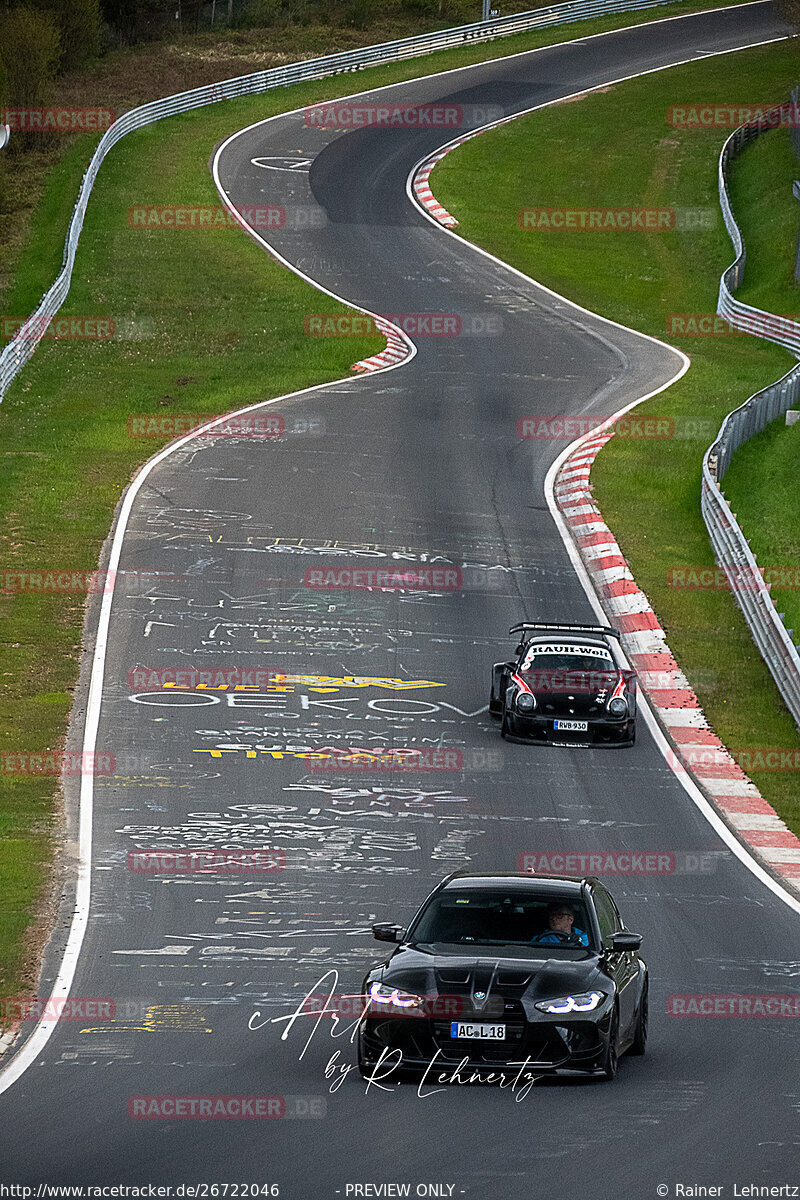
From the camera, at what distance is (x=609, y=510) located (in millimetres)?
34250

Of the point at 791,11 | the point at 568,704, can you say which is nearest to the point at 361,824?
the point at 568,704

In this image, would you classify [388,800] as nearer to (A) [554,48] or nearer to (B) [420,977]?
(B) [420,977]

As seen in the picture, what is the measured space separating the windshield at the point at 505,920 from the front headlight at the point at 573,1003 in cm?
69

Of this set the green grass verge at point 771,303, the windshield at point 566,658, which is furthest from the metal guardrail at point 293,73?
the windshield at point 566,658

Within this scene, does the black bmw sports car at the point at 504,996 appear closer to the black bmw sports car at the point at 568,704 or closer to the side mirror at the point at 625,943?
the side mirror at the point at 625,943

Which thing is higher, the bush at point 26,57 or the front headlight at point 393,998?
the bush at point 26,57

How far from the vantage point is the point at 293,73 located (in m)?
79.0

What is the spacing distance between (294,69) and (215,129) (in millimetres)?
9428

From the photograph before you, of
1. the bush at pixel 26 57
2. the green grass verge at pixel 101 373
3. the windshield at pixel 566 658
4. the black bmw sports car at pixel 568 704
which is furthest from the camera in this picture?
the bush at pixel 26 57

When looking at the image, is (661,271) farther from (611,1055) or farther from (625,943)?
(611,1055)

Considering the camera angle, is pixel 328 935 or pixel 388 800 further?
pixel 388 800

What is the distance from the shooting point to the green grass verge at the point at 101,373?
2169 cm

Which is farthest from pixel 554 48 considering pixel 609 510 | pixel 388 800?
pixel 388 800

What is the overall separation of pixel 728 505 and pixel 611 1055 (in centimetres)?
2310
